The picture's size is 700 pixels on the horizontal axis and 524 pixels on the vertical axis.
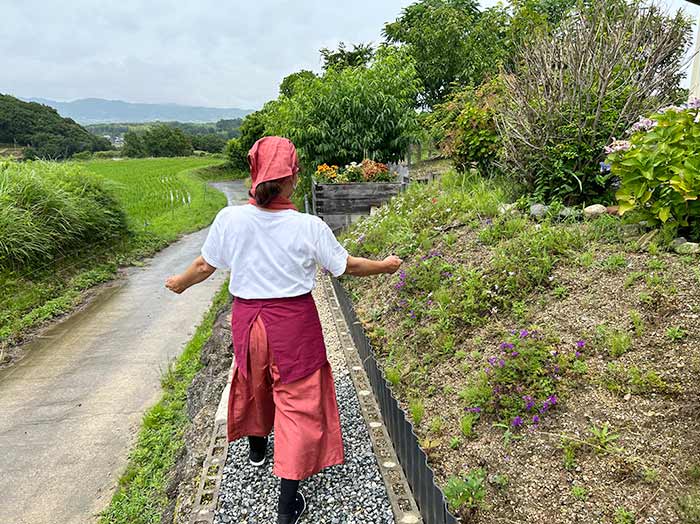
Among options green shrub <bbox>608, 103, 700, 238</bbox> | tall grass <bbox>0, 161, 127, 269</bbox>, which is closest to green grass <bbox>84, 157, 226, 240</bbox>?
tall grass <bbox>0, 161, 127, 269</bbox>

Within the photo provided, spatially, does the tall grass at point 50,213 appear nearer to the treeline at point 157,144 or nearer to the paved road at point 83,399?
the paved road at point 83,399

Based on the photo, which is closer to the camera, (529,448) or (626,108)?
(529,448)

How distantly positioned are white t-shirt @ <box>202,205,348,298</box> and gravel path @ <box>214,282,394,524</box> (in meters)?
1.06

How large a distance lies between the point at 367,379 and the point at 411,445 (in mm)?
1217

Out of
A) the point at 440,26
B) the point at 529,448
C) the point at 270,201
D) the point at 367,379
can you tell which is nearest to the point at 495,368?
the point at 529,448

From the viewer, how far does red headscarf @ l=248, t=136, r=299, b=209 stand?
6.63ft

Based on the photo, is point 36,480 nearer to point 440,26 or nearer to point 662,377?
point 662,377

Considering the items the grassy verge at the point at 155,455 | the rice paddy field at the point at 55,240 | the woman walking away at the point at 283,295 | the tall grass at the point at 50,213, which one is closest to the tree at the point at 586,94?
the woman walking away at the point at 283,295

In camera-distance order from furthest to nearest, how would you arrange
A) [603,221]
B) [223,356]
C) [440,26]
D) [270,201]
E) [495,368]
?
1. [440,26]
2. [223,356]
3. [603,221]
4. [495,368]
5. [270,201]

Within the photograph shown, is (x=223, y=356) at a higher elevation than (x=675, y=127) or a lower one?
lower

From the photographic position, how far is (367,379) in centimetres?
347

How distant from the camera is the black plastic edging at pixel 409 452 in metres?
1.92

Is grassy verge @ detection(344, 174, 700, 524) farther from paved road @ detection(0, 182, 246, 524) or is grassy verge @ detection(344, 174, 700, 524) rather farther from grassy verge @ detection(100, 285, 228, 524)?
paved road @ detection(0, 182, 246, 524)

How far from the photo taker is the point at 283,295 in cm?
213
